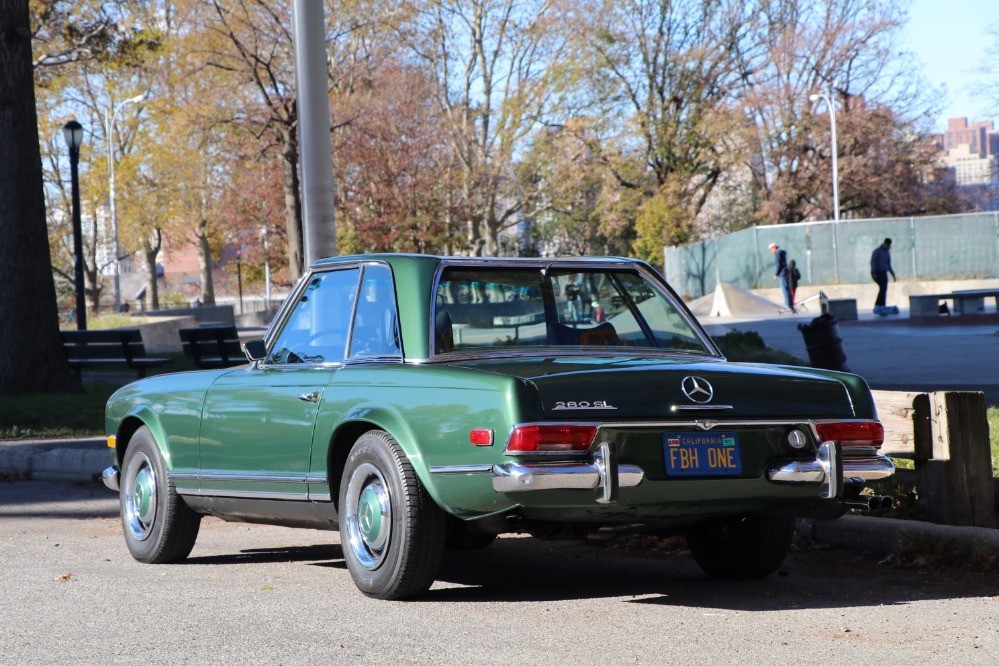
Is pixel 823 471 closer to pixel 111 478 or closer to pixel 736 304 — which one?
pixel 111 478

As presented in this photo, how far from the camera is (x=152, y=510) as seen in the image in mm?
7539

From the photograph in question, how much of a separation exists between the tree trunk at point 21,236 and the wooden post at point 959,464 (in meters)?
12.1

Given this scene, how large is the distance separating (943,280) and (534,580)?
4105 centimetres

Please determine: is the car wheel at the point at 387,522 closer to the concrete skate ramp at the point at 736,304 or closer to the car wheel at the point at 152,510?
the car wheel at the point at 152,510

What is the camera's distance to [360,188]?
51969 mm

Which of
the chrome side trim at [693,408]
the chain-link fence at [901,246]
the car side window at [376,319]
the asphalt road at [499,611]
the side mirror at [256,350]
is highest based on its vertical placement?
the chain-link fence at [901,246]

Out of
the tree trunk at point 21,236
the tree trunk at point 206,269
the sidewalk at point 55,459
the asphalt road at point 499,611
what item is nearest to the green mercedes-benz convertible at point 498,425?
the asphalt road at point 499,611

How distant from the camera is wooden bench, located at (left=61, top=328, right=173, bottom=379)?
61.8ft

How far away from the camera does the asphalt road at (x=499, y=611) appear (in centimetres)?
497

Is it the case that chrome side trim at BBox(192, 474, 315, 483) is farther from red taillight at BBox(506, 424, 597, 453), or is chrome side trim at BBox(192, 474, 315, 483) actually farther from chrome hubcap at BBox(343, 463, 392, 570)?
red taillight at BBox(506, 424, 597, 453)

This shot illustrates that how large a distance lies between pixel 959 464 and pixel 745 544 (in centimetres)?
145

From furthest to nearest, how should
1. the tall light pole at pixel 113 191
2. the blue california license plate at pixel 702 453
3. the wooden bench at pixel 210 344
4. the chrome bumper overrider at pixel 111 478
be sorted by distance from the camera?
the tall light pole at pixel 113 191 → the wooden bench at pixel 210 344 → the chrome bumper overrider at pixel 111 478 → the blue california license plate at pixel 702 453

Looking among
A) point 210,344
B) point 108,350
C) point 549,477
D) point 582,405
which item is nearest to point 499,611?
point 549,477

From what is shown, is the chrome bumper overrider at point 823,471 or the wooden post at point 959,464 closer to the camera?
the chrome bumper overrider at point 823,471
